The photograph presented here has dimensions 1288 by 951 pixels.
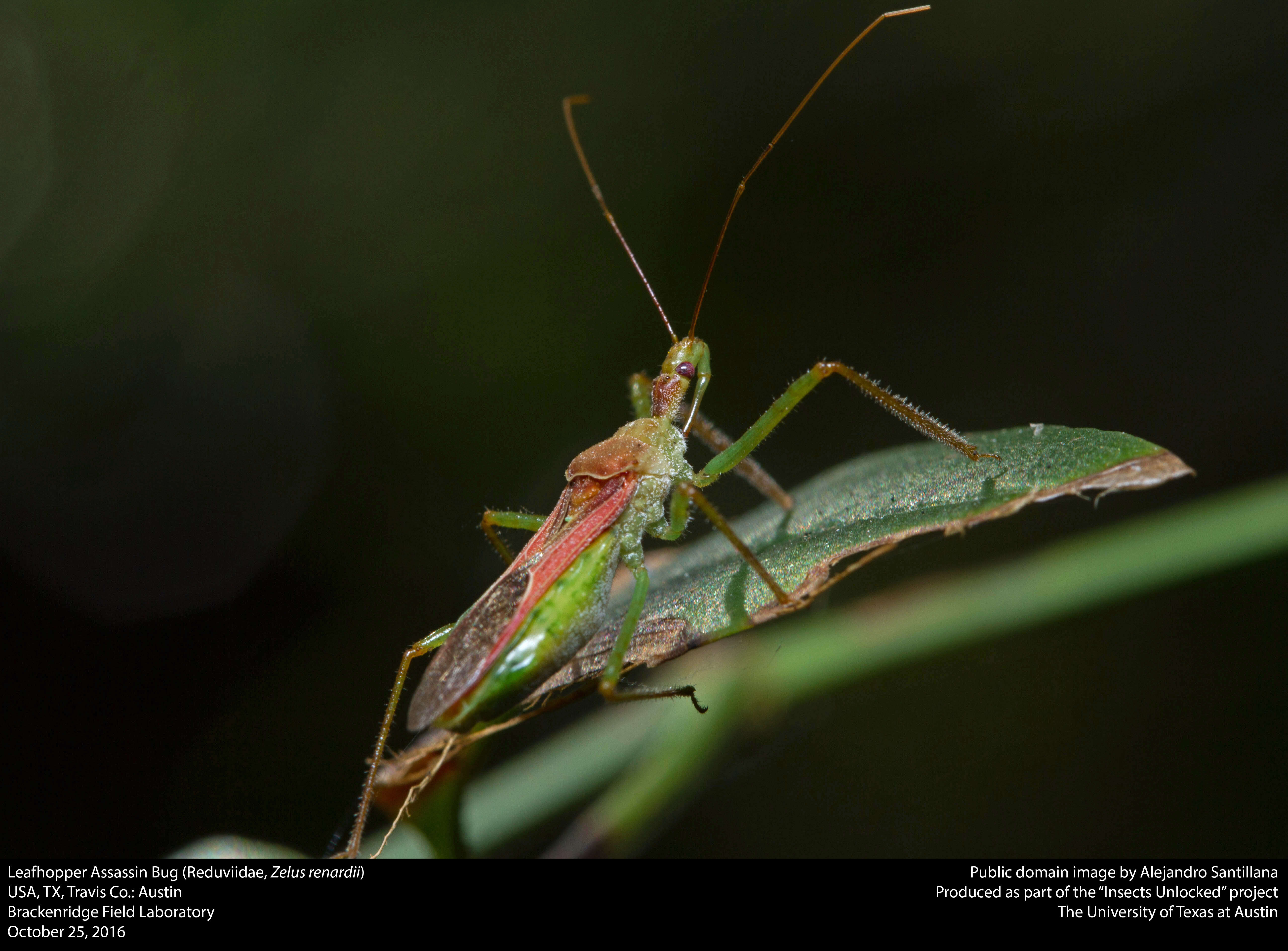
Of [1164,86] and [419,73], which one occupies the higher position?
[419,73]

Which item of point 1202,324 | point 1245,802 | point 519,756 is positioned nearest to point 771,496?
point 519,756

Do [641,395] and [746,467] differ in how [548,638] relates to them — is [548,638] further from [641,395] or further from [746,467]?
[641,395]

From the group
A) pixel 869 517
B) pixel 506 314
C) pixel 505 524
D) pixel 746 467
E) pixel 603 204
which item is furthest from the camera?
pixel 506 314

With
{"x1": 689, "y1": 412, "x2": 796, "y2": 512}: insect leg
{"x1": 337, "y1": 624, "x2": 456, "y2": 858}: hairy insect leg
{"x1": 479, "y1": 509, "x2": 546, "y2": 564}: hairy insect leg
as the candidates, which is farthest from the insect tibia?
{"x1": 337, "y1": 624, "x2": 456, "y2": 858}: hairy insect leg

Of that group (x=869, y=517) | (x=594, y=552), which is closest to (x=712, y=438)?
(x=594, y=552)

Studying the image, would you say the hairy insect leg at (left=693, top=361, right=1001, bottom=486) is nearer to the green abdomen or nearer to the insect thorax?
the insect thorax

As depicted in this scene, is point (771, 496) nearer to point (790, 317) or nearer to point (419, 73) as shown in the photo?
point (790, 317)
